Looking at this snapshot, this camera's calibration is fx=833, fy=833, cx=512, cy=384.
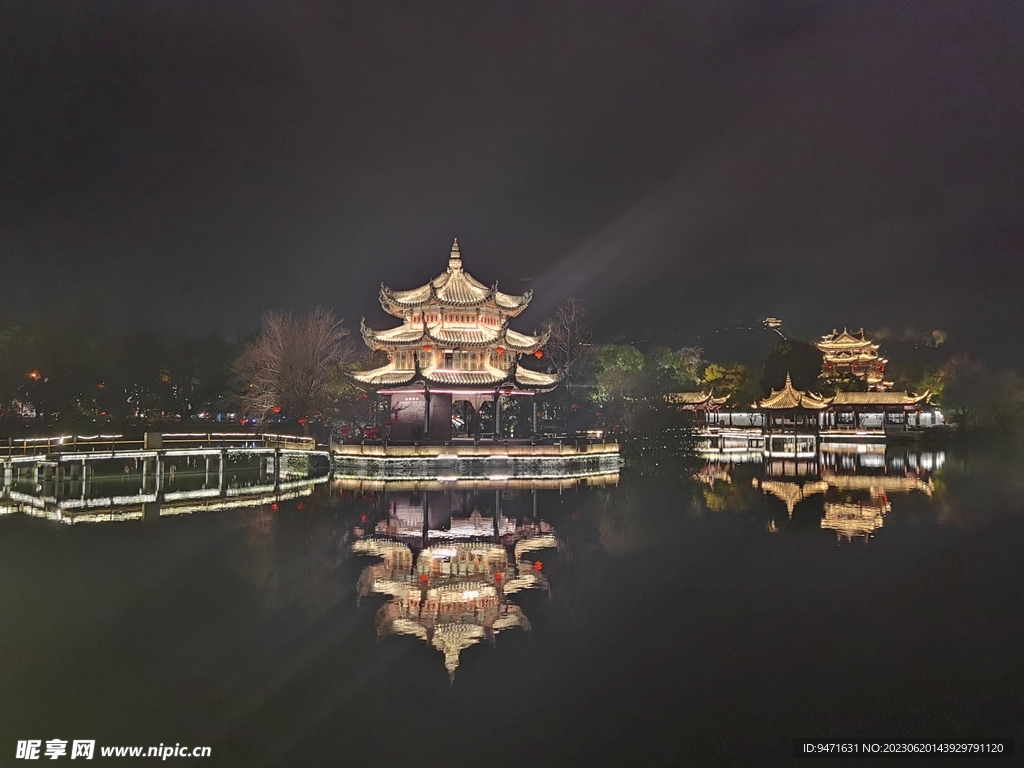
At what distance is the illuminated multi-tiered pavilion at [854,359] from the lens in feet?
271

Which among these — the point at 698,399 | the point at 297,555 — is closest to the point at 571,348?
the point at 698,399

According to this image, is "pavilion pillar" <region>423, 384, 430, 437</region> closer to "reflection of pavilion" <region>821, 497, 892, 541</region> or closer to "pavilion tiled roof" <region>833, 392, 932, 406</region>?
"reflection of pavilion" <region>821, 497, 892, 541</region>

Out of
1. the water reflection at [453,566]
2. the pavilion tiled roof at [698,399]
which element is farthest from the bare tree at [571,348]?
the water reflection at [453,566]

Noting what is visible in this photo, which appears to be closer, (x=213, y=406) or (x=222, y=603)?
(x=222, y=603)

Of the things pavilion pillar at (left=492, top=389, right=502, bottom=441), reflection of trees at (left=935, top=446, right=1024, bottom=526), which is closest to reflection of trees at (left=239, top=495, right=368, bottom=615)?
pavilion pillar at (left=492, top=389, right=502, bottom=441)

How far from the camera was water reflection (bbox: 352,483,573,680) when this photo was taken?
1082cm

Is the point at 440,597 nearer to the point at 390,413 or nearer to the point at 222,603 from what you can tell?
the point at 222,603

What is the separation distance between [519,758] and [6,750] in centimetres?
457

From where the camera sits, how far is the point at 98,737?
7.65 metres

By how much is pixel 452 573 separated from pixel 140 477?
2358cm

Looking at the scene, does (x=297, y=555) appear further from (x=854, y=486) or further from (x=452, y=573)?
(x=854, y=486)

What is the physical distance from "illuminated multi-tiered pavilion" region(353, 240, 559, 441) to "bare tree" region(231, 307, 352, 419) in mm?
9943

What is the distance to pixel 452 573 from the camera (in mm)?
13922

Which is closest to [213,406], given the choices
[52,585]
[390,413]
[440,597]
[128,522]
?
[390,413]
